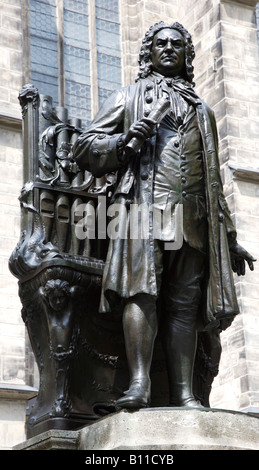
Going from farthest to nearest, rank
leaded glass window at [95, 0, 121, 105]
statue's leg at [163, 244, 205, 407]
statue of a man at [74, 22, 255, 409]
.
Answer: leaded glass window at [95, 0, 121, 105]
statue's leg at [163, 244, 205, 407]
statue of a man at [74, 22, 255, 409]

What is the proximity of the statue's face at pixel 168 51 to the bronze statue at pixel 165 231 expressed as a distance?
3 centimetres

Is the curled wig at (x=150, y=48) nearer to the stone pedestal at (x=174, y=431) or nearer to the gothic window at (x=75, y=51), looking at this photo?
the stone pedestal at (x=174, y=431)

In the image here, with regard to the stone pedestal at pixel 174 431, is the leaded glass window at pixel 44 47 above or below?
above

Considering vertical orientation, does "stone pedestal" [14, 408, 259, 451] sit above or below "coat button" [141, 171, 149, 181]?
below

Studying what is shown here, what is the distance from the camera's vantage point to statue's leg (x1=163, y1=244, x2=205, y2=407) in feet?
15.1

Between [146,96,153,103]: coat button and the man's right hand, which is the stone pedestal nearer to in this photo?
the man's right hand

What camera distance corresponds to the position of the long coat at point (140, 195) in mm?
4488

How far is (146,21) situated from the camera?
1349 centimetres

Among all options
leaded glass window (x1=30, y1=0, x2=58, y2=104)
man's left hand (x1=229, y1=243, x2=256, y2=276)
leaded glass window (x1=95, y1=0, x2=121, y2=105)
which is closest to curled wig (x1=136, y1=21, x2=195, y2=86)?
man's left hand (x1=229, y1=243, x2=256, y2=276)

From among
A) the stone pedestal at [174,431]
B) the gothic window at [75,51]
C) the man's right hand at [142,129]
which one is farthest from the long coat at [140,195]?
the gothic window at [75,51]

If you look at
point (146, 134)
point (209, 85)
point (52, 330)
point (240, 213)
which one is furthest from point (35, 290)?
point (209, 85)

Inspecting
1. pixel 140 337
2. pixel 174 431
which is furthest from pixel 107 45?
pixel 174 431

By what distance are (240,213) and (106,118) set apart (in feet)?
22.6

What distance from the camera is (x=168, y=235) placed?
4555mm
